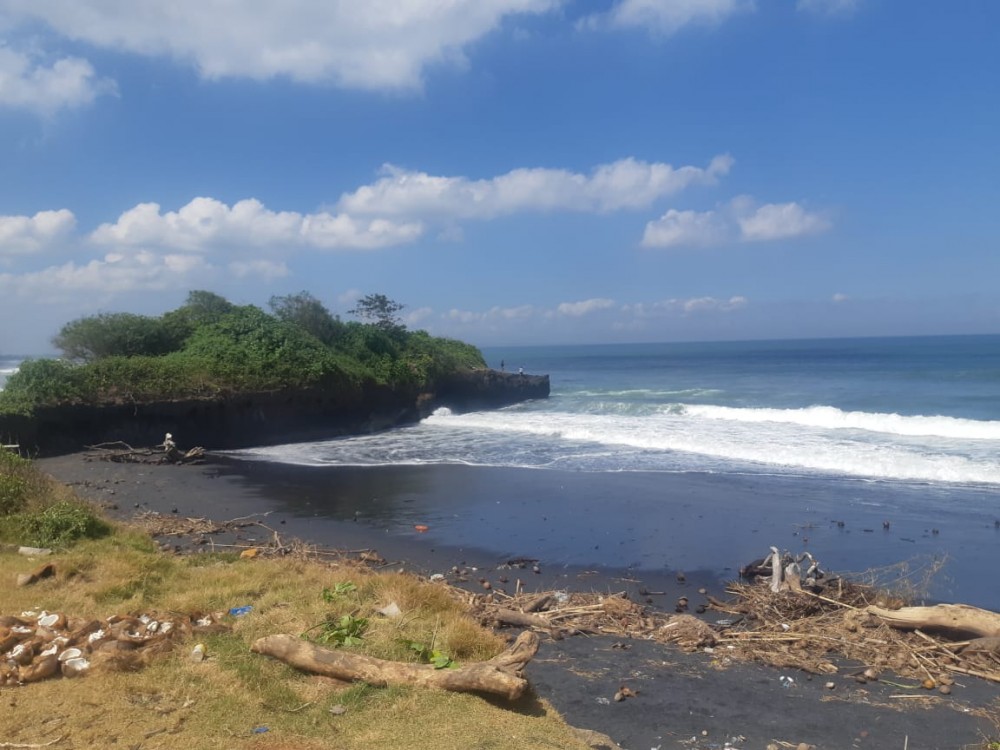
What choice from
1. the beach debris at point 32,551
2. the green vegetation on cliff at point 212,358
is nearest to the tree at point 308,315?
the green vegetation on cliff at point 212,358

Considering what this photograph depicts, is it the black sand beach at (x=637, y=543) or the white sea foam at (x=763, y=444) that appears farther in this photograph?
the white sea foam at (x=763, y=444)

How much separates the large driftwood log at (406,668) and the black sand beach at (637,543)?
28.8 inches

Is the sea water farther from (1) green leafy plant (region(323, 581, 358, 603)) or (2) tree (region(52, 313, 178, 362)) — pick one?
(1) green leafy plant (region(323, 581, 358, 603))

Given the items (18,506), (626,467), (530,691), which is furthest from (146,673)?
(626,467)

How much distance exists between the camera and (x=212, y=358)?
25.3 meters

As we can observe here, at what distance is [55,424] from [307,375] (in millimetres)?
7903

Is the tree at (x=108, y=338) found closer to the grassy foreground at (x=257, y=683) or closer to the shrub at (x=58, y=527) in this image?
the shrub at (x=58, y=527)

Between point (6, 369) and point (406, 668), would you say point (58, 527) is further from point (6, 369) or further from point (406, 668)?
point (6, 369)

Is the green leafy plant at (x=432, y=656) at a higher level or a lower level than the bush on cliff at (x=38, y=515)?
lower

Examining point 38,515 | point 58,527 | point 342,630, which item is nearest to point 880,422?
point 342,630

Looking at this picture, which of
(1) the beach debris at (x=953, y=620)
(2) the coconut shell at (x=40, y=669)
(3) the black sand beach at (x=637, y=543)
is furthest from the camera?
(1) the beach debris at (x=953, y=620)

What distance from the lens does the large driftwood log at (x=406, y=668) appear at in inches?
222

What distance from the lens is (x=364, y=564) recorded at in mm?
10641

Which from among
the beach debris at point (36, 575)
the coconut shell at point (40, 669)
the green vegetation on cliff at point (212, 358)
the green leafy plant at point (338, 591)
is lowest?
the green leafy plant at point (338, 591)
